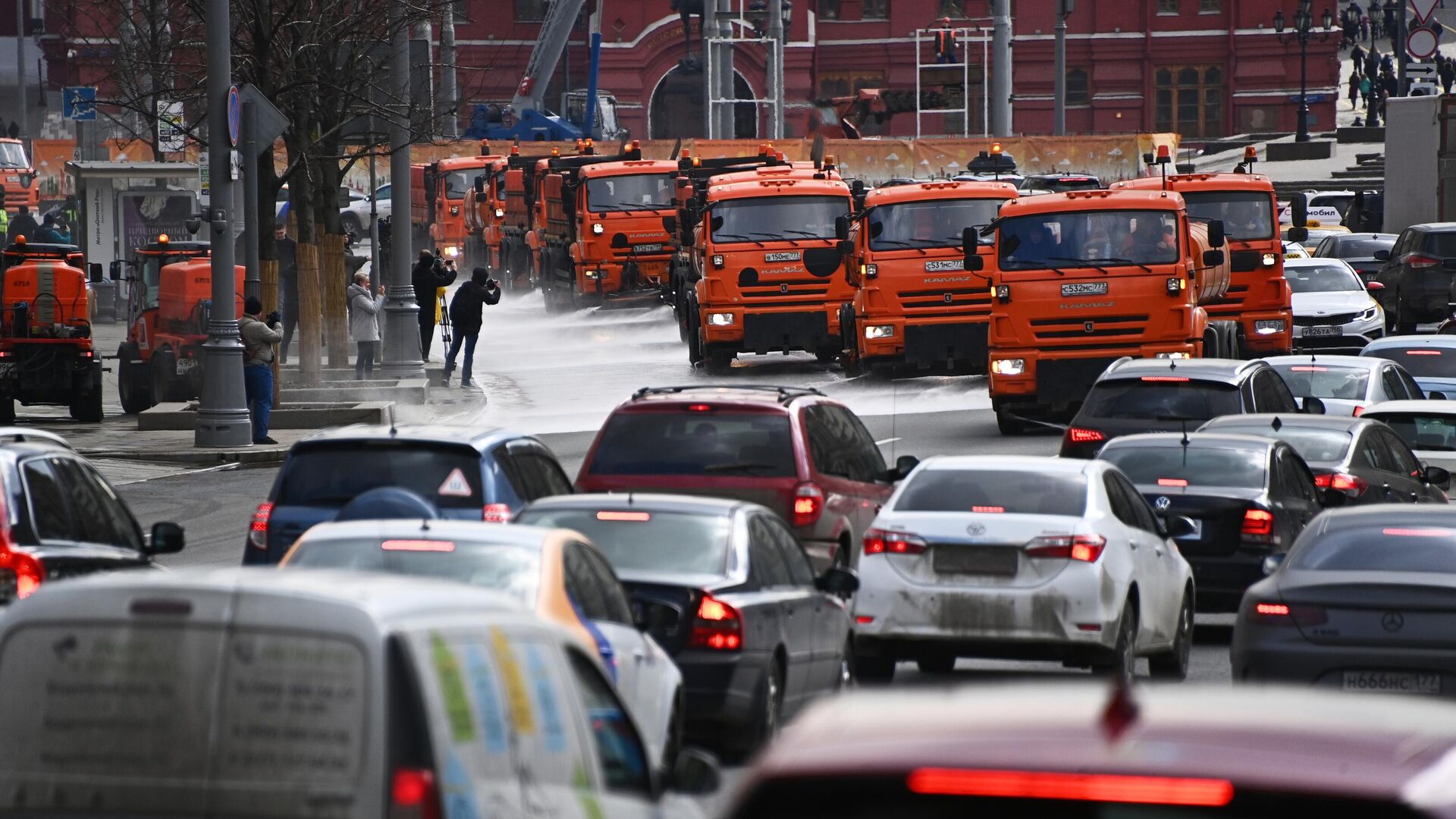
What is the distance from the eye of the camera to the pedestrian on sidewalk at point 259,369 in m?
25.2

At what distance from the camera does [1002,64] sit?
6538 cm

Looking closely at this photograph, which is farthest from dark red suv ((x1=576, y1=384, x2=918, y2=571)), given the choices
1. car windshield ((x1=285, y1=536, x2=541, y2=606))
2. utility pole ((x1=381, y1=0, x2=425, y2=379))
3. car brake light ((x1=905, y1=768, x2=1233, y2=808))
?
utility pole ((x1=381, y1=0, x2=425, y2=379))

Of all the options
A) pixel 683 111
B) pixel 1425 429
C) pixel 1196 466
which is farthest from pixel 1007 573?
pixel 683 111

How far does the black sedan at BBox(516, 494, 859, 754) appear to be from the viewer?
10172mm

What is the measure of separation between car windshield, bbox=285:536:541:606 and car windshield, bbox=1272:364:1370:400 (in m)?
16.5

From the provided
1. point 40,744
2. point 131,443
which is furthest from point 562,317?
point 40,744

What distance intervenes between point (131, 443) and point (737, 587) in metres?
16.7

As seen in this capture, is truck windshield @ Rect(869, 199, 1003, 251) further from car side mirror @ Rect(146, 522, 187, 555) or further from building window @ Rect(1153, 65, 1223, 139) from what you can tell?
building window @ Rect(1153, 65, 1223, 139)

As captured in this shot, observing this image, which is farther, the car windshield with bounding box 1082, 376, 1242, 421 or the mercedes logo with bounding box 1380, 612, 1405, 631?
the car windshield with bounding box 1082, 376, 1242, 421

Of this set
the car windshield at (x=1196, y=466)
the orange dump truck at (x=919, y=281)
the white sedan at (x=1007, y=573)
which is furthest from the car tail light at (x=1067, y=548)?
the orange dump truck at (x=919, y=281)

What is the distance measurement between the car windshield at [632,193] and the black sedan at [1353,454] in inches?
955

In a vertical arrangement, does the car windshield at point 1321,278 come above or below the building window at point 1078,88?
Answer: below

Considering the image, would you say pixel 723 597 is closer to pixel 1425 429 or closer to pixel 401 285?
pixel 1425 429

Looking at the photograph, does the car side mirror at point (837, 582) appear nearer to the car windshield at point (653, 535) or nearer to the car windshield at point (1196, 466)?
the car windshield at point (653, 535)
